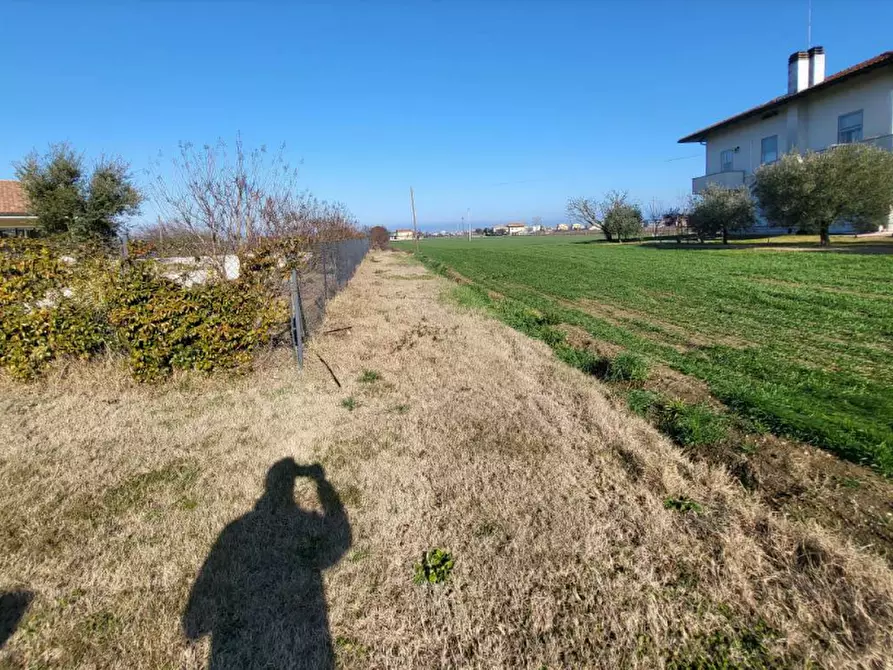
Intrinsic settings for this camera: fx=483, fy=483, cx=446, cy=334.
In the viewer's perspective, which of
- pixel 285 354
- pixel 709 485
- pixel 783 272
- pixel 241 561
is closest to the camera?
pixel 241 561

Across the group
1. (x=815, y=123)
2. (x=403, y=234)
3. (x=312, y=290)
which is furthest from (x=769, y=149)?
(x=403, y=234)

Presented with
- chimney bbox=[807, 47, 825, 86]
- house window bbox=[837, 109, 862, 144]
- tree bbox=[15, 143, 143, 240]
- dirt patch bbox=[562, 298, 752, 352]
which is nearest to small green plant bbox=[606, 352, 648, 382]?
dirt patch bbox=[562, 298, 752, 352]

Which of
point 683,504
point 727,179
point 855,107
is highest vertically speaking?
point 855,107

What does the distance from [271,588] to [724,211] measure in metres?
37.7

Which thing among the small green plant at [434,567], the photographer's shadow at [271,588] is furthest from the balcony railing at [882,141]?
the photographer's shadow at [271,588]

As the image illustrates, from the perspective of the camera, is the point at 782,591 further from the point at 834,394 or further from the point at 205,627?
the point at 834,394

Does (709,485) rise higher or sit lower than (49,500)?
lower

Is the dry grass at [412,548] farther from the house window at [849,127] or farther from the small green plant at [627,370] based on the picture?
the house window at [849,127]

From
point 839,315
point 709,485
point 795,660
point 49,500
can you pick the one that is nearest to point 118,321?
point 49,500

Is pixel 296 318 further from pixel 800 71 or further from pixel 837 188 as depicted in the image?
pixel 800 71

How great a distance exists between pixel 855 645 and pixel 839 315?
7912 millimetres

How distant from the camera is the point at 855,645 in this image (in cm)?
197

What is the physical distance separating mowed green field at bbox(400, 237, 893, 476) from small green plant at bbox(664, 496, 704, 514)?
134cm

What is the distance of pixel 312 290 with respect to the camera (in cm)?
880
